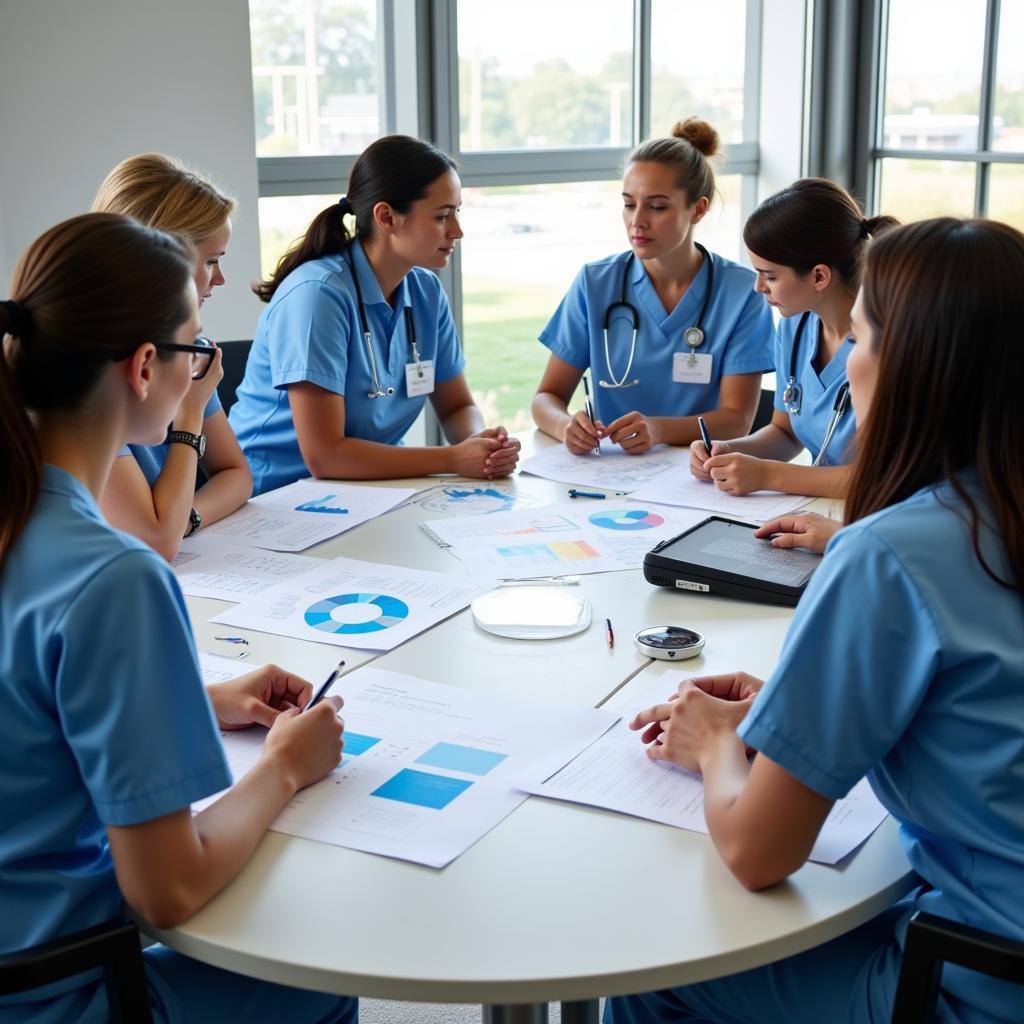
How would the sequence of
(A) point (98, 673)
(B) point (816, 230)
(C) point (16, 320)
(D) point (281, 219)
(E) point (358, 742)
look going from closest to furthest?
(A) point (98, 673) → (C) point (16, 320) → (E) point (358, 742) → (B) point (816, 230) → (D) point (281, 219)

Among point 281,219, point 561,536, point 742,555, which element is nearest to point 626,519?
point 561,536

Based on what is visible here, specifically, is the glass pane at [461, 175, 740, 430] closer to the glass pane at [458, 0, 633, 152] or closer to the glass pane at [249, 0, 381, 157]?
the glass pane at [458, 0, 633, 152]

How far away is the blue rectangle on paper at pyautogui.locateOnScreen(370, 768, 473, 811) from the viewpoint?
1.17 metres

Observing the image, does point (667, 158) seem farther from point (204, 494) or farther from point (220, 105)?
point (204, 494)

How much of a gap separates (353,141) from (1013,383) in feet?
9.43

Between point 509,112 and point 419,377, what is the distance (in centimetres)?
155

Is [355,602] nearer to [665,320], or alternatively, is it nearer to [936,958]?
[936,958]

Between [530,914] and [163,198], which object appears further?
[163,198]

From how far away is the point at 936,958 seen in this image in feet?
3.26

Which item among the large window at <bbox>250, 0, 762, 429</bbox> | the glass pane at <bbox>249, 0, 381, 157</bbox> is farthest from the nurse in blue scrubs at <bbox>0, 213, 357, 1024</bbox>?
the glass pane at <bbox>249, 0, 381, 157</bbox>

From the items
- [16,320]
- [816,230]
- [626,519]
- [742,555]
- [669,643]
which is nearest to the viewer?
[16,320]

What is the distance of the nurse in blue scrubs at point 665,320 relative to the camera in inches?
112

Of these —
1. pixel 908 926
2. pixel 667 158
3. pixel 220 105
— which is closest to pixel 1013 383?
pixel 908 926

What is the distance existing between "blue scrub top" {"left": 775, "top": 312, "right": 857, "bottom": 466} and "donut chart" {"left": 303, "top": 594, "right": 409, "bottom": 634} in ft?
3.54
